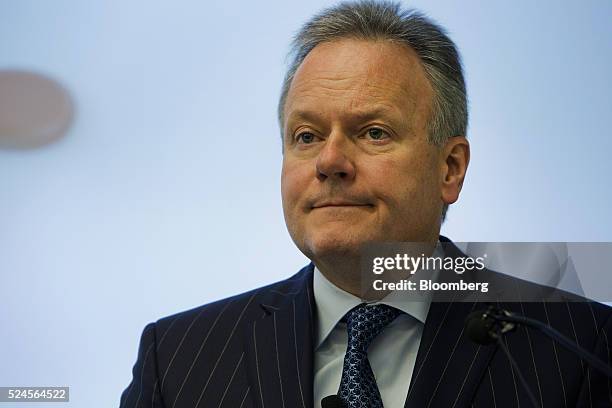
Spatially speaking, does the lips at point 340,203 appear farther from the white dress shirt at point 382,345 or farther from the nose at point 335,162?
the white dress shirt at point 382,345

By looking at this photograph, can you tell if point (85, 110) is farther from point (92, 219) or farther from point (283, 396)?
point (283, 396)

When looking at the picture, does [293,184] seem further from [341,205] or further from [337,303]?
[337,303]

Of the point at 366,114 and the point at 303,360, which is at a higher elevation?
the point at 366,114

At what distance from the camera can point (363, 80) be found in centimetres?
261

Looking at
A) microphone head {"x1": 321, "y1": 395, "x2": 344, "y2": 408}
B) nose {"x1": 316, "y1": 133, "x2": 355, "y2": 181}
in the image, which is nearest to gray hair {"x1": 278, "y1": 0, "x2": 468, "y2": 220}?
nose {"x1": 316, "y1": 133, "x2": 355, "y2": 181}

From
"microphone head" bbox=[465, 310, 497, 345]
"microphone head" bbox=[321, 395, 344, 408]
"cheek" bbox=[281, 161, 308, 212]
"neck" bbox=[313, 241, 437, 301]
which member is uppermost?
"cheek" bbox=[281, 161, 308, 212]

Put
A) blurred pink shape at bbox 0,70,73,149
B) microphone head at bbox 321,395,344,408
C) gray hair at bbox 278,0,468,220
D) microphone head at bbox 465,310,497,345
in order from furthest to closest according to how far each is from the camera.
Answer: blurred pink shape at bbox 0,70,73,149 < gray hair at bbox 278,0,468,220 < microphone head at bbox 321,395,344,408 < microphone head at bbox 465,310,497,345

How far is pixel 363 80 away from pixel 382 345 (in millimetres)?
711

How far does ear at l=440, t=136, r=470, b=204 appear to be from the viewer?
275 centimetres

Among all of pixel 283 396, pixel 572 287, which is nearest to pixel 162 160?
pixel 283 396

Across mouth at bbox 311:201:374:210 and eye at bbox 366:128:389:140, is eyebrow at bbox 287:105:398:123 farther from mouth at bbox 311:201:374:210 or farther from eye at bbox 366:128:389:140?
mouth at bbox 311:201:374:210

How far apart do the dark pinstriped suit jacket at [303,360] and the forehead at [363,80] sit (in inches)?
21.2

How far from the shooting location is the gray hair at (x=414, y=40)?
271 cm

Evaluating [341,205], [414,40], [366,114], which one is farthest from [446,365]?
[414,40]
